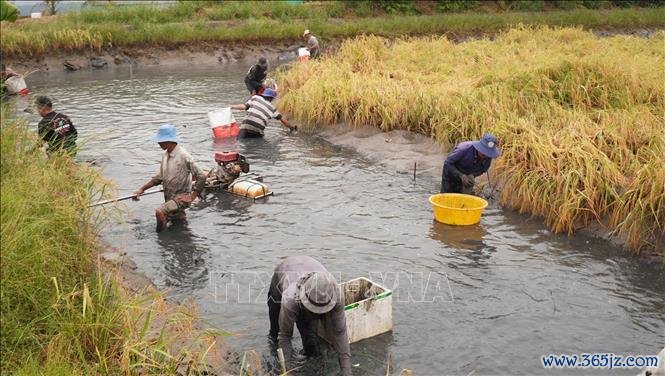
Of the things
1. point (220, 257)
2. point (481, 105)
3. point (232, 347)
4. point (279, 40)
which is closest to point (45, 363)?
point (232, 347)

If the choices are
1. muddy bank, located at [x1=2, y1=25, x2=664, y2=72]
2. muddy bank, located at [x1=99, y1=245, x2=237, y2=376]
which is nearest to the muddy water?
muddy bank, located at [x1=99, y1=245, x2=237, y2=376]

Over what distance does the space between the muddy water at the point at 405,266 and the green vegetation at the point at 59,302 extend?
1.25 metres

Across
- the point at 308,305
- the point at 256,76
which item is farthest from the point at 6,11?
the point at 256,76

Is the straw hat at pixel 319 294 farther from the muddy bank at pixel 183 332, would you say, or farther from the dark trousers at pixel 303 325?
the muddy bank at pixel 183 332

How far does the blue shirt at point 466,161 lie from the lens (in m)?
9.28

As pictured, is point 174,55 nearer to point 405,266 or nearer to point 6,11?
point 6,11

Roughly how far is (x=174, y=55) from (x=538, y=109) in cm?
1806

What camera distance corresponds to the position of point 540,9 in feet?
124

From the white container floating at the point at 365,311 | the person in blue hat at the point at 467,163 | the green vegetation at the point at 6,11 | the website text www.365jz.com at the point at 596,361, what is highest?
the green vegetation at the point at 6,11

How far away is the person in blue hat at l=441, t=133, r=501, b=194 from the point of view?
9.03 meters

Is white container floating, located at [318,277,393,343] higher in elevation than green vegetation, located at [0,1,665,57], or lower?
lower

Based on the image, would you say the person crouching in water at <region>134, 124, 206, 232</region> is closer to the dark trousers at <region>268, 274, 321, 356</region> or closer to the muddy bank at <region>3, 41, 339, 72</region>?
the dark trousers at <region>268, 274, 321, 356</region>

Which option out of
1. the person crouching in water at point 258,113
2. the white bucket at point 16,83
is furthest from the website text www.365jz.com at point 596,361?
the white bucket at point 16,83

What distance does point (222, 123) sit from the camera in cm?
1423
